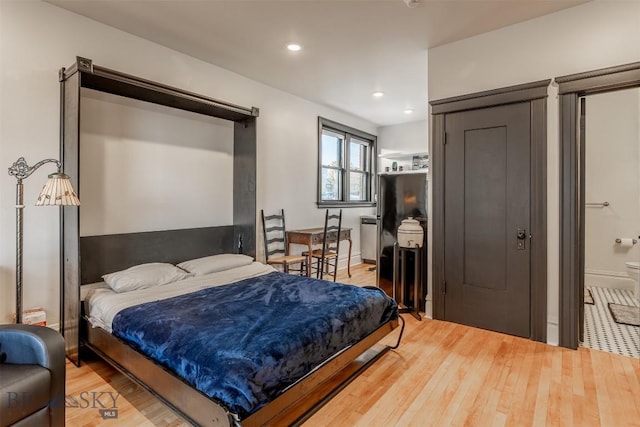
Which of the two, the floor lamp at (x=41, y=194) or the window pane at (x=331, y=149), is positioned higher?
the window pane at (x=331, y=149)

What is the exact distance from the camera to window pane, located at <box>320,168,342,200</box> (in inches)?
224

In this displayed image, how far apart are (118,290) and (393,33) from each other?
127 inches

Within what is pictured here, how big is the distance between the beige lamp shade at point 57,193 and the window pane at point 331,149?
153 inches

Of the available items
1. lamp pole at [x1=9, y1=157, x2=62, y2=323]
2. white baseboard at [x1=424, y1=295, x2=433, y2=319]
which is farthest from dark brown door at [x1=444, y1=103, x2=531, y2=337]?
lamp pole at [x1=9, y1=157, x2=62, y2=323]

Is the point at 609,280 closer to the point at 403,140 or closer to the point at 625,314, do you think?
the point at 625,314

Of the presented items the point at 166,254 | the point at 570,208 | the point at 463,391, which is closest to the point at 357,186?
the point at 166,254

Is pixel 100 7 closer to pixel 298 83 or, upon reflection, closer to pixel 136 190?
pixel 136 190

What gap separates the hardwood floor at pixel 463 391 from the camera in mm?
1892

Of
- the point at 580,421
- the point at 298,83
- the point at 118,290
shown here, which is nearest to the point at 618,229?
the point at 580,421

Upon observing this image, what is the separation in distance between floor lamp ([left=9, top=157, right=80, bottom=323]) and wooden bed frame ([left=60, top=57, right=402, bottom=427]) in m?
0.24

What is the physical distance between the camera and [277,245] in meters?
4.66

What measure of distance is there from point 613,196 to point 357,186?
12.5 ft

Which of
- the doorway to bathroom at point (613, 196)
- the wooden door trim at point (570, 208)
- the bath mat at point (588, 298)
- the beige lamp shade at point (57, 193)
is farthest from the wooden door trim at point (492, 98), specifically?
the beige lamp shade at point (57, 193)

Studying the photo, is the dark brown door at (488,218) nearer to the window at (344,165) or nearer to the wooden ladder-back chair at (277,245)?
the wooden ladder-back chair at (277,245)
